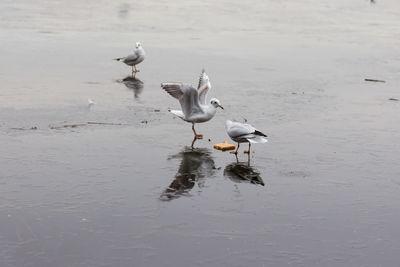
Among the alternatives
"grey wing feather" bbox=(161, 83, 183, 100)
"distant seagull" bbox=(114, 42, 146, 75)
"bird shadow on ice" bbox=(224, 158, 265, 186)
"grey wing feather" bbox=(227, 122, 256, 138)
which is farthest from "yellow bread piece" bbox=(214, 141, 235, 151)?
"distant seagull" bbox=(114, 42, 146, 75)

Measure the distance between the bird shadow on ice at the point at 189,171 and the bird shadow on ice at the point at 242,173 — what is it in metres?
0.32

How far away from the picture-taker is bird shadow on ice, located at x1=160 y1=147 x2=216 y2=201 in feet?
34.8

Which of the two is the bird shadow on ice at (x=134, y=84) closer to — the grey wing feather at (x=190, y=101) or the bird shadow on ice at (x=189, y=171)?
the grey wing feather at (x=190, y=101)

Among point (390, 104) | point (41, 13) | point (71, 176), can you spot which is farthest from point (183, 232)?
point (41, 13)

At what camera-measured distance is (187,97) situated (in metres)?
14.4

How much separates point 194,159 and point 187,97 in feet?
7.49

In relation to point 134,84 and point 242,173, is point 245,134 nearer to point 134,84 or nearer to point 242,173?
point 242,173

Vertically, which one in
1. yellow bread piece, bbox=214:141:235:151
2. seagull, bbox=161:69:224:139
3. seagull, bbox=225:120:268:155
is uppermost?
seagull, bbox=161:69:224:139

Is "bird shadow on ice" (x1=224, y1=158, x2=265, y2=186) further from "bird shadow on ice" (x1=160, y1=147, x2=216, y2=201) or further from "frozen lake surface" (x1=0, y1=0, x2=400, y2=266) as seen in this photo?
"bird shadow on ice" (x1=160, y1=147, x2=216, y2=201)

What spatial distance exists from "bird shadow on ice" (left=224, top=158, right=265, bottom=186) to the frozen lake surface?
4 centimetres

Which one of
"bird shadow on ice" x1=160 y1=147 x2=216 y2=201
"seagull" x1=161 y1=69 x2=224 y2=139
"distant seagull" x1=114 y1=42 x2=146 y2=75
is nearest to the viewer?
"bird shadow on ice" x1=160 y1=147 x2=216 y2=201

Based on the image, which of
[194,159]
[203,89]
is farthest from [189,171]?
[203,89]

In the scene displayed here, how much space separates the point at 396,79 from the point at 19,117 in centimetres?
1240

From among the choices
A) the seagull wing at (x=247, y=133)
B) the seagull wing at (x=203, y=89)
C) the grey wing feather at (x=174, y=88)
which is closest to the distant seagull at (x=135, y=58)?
the seagull wing at (x=203, y=89)
